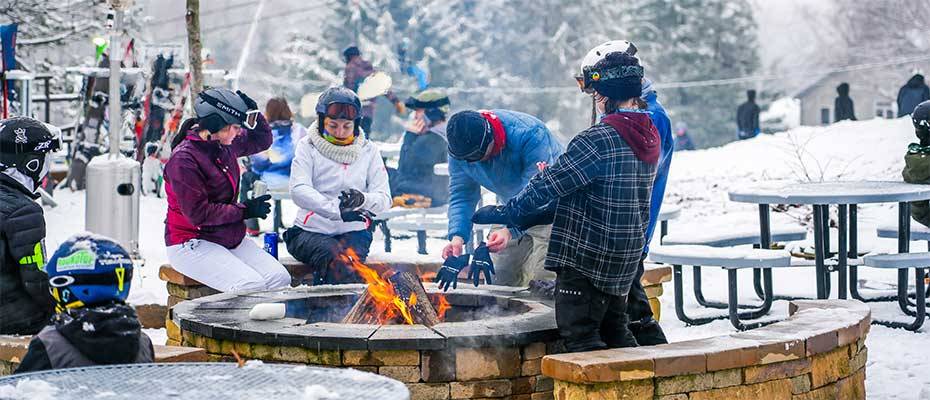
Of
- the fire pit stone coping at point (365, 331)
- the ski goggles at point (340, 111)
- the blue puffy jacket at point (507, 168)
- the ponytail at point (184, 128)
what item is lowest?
the fire pit stone coping at point (365, 331)

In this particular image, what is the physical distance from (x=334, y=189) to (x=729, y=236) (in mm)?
3748

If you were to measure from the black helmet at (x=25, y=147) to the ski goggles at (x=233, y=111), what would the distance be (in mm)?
1442

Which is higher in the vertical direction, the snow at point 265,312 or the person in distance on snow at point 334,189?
the person in distance on snow at point 334,189

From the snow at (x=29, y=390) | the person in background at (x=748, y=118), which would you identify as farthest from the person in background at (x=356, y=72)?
the person in background at (x=748, y=118)

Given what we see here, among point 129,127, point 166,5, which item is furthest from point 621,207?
point 166,5

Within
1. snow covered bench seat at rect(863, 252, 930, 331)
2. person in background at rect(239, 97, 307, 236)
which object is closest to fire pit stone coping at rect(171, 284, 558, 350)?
snow covered bench seat at rect(863, 252, 930, 331)

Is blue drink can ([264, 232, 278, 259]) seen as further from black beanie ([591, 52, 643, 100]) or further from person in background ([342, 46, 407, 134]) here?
person in background ([342, 46, 407, 134])

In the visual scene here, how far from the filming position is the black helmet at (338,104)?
7930 millimetres

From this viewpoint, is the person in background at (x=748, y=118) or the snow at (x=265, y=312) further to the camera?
the person in background at (x=748, y=118)

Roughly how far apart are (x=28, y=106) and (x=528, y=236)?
31.1 ft

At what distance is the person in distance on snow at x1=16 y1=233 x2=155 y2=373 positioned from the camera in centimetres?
386

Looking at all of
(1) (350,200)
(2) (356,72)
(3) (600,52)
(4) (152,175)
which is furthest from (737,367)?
(4) (152,175)

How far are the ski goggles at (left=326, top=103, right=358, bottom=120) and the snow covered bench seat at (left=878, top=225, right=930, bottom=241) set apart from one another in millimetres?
4671

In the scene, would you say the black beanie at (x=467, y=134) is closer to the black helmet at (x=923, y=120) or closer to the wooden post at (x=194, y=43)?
the black helmet at (x=923, y=120)
